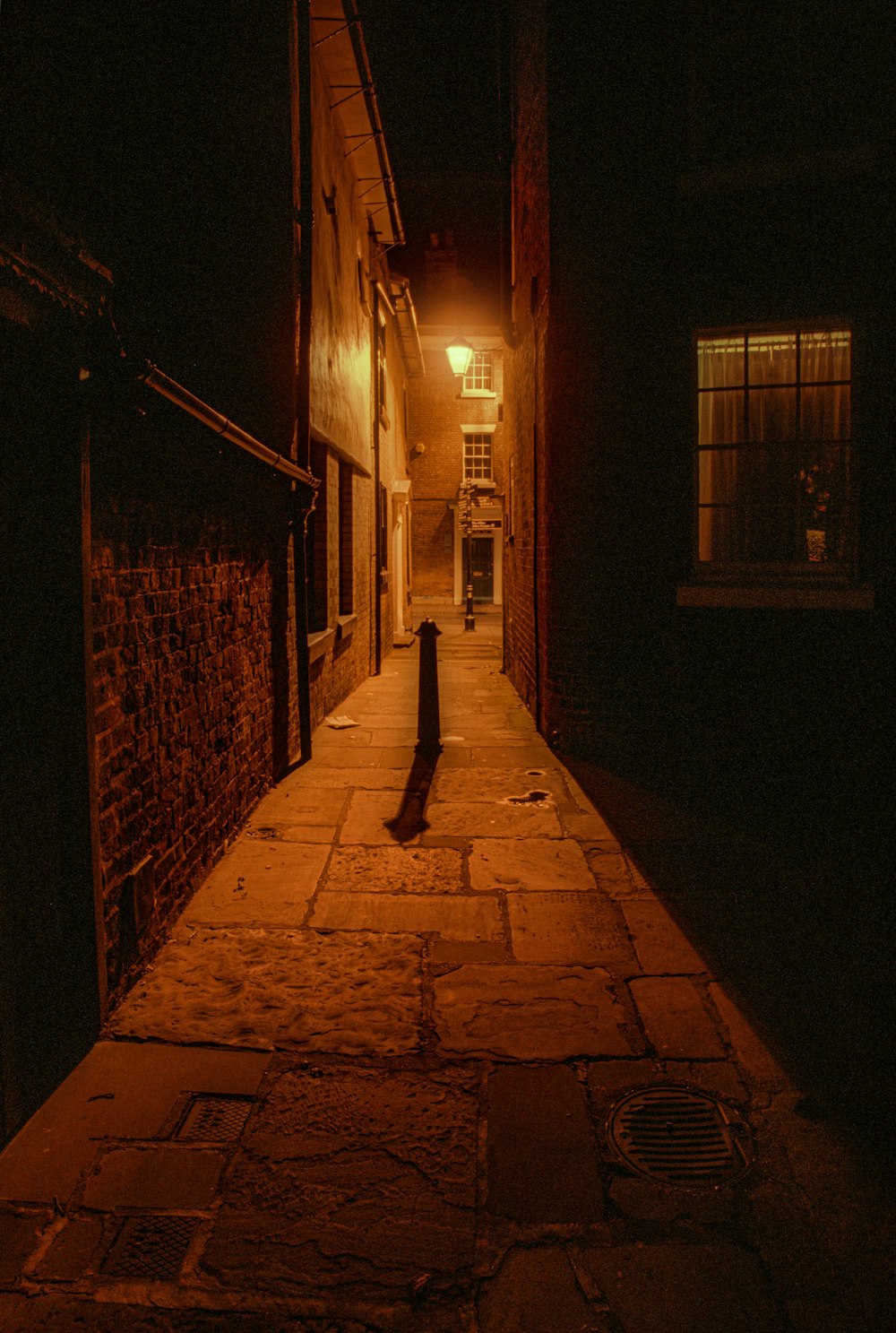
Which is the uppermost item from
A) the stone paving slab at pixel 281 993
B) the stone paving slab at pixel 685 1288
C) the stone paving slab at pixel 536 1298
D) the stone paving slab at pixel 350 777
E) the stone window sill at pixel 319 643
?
the stone window sill at pixel 319 643

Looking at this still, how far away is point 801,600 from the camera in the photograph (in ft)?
A: 20.4

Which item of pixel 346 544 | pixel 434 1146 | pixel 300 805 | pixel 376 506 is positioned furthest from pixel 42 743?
pixel 376 506

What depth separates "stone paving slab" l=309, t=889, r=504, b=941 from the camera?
12.8ft

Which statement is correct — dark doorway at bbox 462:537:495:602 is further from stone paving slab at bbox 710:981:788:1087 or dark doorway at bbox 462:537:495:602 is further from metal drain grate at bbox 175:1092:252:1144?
metal drain grate at bbox 175:1092:252:1144

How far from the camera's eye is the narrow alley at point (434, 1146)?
1.97 m

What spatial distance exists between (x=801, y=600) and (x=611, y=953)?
362cm

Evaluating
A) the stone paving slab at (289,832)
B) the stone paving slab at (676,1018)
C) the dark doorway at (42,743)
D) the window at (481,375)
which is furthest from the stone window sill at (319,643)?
the window at (481,375)

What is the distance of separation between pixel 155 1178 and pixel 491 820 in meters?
3.40

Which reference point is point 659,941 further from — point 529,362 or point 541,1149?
point 529,362

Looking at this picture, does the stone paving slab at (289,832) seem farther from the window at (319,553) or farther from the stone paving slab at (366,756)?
the window at (319,553)

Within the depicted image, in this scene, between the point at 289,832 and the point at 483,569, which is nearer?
the point at 289,832

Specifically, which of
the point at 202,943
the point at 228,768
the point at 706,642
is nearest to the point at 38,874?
the point at 202,943

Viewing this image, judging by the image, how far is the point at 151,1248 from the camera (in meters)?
2.10

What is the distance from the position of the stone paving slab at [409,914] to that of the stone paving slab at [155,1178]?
151 centimetres
